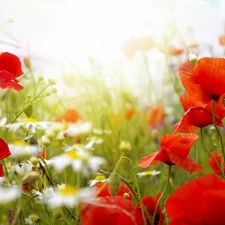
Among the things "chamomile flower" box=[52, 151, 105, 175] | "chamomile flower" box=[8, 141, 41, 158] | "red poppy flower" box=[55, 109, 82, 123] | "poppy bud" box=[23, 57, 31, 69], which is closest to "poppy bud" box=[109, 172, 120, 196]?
"chamomile flower" box=[52, 151, 105, 175]

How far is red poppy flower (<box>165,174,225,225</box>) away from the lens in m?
0.40

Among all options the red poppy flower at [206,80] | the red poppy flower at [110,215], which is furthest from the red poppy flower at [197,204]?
the red poppy flower at [206,80]

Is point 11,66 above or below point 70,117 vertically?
above

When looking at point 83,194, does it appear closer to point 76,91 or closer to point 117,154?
point 117,154

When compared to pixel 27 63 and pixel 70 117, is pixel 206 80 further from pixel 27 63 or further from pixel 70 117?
pixel 70 117

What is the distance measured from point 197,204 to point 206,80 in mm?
159

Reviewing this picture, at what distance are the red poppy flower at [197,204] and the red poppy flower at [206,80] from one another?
13cm

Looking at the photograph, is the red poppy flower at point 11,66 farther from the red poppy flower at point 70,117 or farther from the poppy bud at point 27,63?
the red poppy flower at point 70,117

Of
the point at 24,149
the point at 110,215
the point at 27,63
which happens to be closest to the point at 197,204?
the point at 110,215

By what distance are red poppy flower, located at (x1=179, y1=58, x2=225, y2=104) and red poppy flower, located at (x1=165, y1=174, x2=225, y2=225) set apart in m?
0.13

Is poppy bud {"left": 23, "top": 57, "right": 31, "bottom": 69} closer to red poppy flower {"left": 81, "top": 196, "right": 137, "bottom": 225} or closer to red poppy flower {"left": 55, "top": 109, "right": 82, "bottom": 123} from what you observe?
red poppy flower {"left": 55, "top": 109, "right": 82, "bottom": 123}

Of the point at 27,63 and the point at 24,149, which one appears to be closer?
the point at 24,149

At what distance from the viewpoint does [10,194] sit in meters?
0.41

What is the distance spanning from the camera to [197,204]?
401 millimetres
